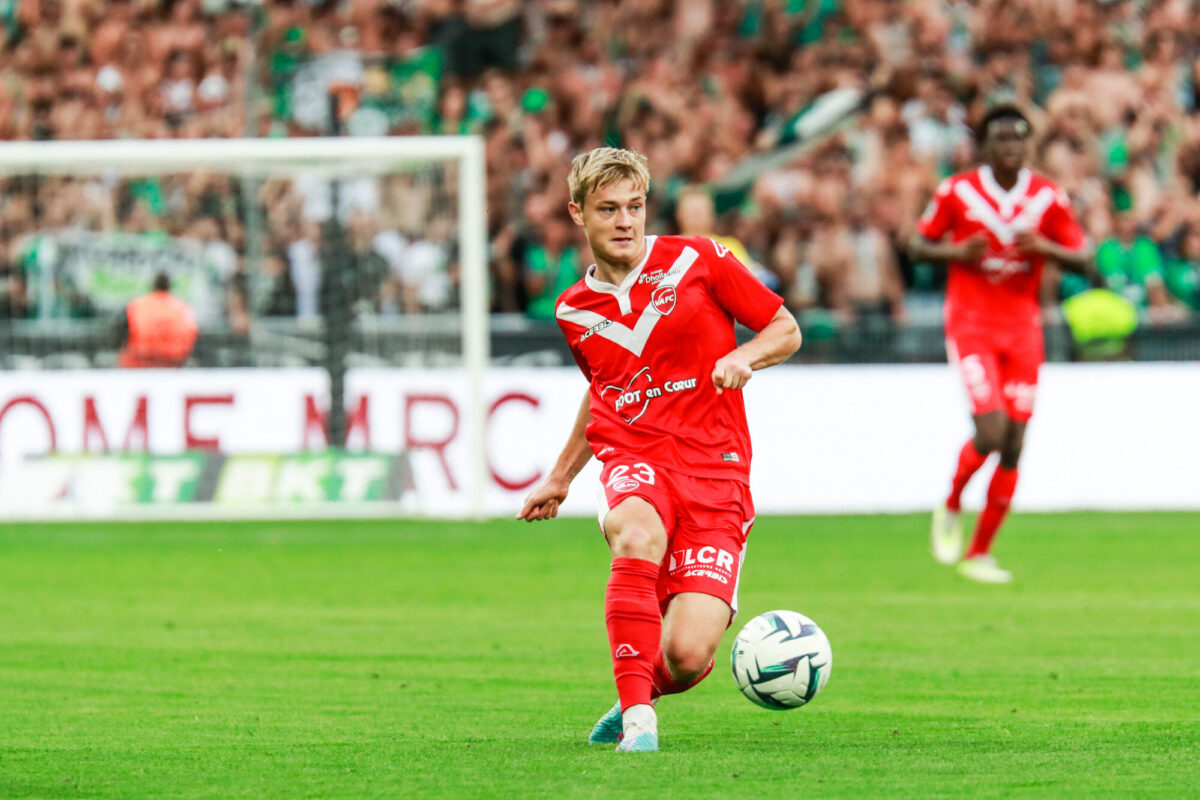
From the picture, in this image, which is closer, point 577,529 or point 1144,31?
point 577,529

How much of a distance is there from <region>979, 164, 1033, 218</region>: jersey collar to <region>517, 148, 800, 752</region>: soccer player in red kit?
5669 mm

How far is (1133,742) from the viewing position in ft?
19.2

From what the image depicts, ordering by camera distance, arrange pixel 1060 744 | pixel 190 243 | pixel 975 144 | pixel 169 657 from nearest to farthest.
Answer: pixel 1060 744 < pixel 169 657 < pixel 190 243 < pixel 975 144

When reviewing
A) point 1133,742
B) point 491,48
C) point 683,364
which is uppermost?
point 491,48

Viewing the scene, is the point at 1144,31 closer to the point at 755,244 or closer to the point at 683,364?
the point at 755,244

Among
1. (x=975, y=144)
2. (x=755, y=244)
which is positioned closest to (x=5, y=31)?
(x=755, y=244)

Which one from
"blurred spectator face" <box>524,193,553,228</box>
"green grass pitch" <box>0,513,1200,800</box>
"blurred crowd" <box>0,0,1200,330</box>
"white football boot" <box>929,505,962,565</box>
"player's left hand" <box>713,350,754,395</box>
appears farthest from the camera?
"blurred spectator face" <box>524,193,553,228</box>

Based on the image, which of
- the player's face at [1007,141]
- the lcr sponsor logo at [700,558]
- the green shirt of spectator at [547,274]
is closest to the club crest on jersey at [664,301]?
the lcr sponsor logo at [700,558]

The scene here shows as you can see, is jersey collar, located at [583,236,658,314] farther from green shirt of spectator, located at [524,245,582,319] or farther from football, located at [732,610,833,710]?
green shirt of spectator, located at [524,245,582,319]

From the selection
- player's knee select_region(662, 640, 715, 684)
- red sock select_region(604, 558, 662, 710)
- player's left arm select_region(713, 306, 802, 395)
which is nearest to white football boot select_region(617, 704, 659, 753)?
red sock select_region(604, 558, 662, 710)

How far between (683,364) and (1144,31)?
53.4 feet

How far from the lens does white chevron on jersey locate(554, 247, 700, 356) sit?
6.09 metres

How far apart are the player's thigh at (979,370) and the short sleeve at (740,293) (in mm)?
5547

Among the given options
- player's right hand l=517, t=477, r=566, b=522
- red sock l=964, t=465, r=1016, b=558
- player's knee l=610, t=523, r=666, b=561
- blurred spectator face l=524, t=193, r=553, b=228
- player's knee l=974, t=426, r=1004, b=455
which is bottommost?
red sock l=964, t=465, r=1016, b=558
